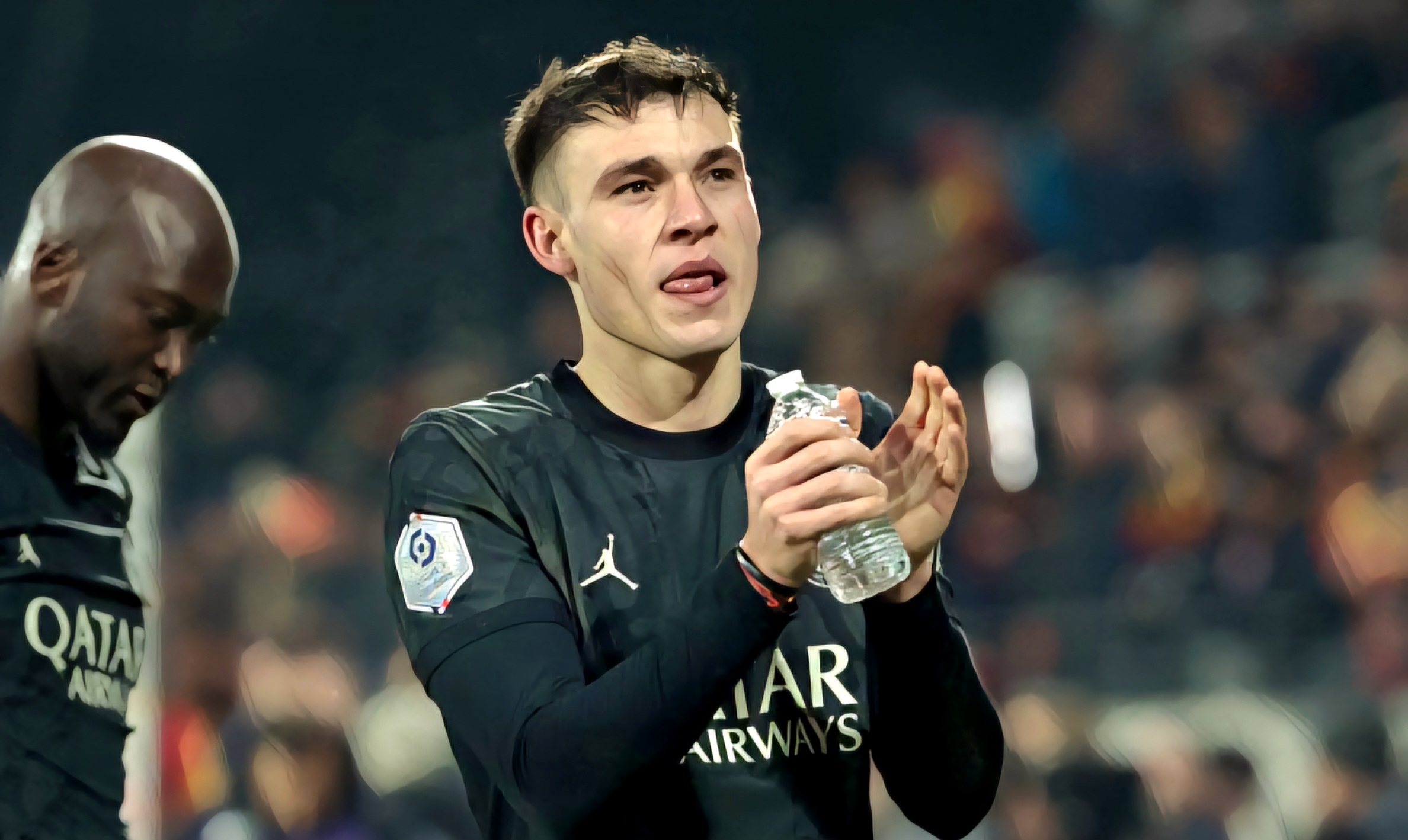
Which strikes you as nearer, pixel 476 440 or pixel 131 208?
pixel 476 440

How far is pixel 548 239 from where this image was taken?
200 cm

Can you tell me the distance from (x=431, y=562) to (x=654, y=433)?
35 cm

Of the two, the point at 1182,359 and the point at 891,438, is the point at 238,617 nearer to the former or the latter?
the point at 1182,359

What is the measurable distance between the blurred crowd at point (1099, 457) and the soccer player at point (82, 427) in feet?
7.16

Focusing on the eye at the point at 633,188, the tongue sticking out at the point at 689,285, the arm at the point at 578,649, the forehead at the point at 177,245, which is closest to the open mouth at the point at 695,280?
the tongue sticking out at the point at 689,285

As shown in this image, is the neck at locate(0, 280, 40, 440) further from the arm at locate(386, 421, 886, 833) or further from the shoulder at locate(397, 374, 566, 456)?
the arm at locate(386, 421, 886, 833)

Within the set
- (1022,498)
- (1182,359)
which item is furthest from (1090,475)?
(1182,359)

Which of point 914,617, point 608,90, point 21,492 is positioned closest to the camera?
point 914,617

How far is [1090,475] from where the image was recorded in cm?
446

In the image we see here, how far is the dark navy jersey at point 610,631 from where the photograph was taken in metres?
1.46

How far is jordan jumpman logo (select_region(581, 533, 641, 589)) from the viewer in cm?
178

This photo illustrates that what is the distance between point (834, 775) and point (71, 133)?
3229mm

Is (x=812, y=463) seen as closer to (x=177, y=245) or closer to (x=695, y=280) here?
(x=695, y=280)

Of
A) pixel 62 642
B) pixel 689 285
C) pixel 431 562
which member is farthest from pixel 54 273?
pixel 689 285
